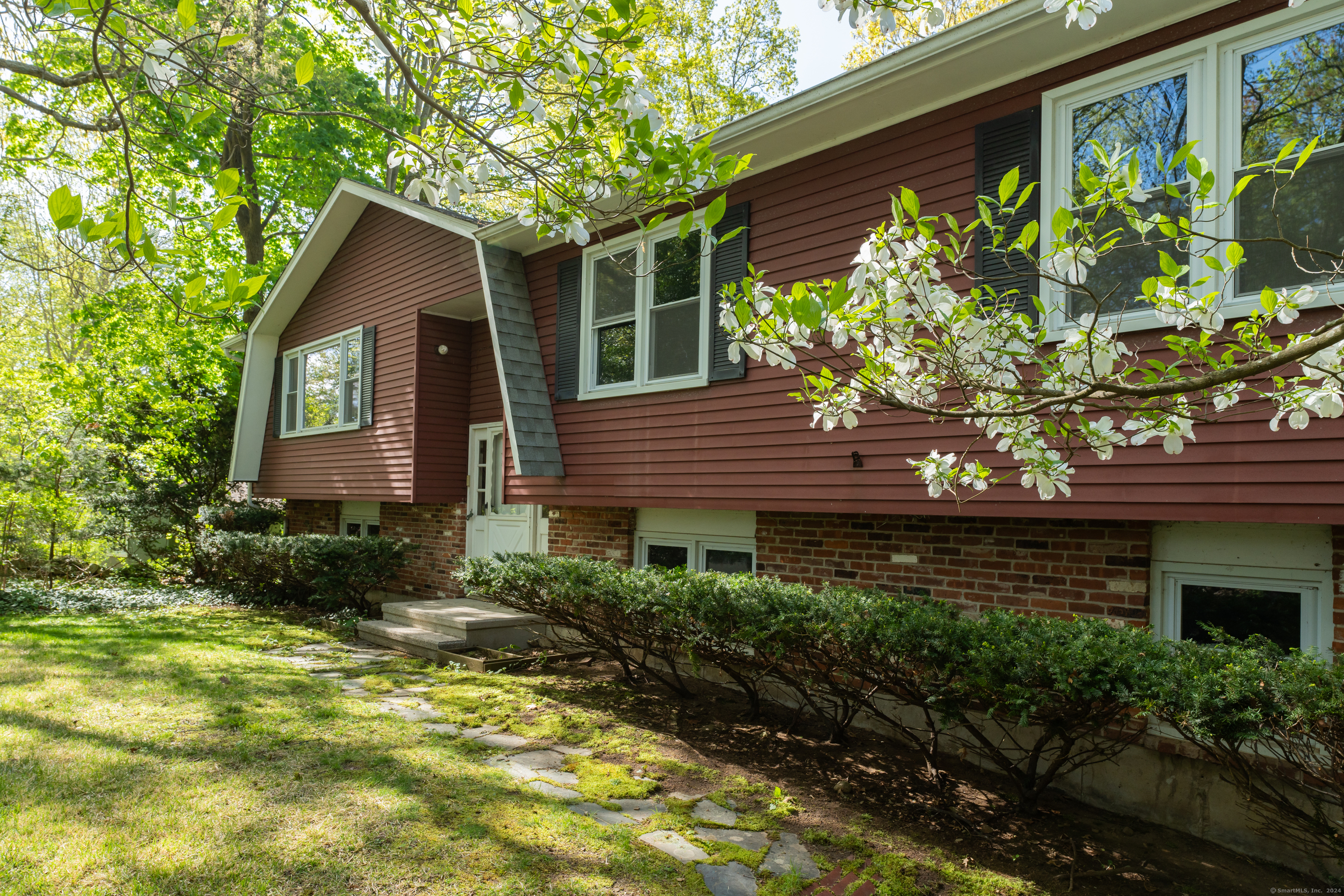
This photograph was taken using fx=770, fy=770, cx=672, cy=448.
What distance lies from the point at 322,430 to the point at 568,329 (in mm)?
5891

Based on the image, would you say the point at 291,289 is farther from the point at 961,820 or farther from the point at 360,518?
the point at 961,820

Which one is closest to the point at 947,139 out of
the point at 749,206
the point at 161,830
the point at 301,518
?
the point at 749,206

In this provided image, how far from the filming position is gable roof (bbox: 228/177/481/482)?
1054 centimetres

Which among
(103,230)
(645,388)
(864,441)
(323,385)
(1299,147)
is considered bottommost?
(864,441)

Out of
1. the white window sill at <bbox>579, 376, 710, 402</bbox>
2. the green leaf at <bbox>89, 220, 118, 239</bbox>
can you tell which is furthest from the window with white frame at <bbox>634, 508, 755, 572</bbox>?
the green leaf at <bbox>89, 220, 118, 239</bbox>

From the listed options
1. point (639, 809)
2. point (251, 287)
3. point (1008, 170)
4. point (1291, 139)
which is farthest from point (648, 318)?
point (251, 287)

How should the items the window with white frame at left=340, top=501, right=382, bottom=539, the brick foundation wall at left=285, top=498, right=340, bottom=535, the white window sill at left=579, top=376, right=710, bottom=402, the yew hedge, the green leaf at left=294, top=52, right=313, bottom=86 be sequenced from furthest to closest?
1. the brick foundation wall at left=285, top=498, right=340, bottom=535
2. the window with white frame at left=340, top=501, right=382, bottom=539
3. the white window sill at left=579, top=376, right=710, bottom=402
4. the yew hedge
5. the green leaf at left=294, top=52, right=313, bottom=86

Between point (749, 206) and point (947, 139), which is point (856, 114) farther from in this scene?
point (749, 206)

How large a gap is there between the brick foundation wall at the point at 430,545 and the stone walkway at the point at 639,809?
13.3 ft

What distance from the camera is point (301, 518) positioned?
1435 centimetres

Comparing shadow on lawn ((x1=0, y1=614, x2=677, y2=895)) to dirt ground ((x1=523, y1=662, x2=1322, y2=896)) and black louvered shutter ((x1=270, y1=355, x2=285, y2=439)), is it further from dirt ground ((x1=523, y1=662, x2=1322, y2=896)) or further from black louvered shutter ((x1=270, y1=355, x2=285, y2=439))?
black louvered shutter ((x1=270, y1=355, x2=285, y2=439))

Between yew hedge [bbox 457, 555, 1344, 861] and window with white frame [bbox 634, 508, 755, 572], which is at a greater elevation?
window with white frame [bbox 634, 508, 755, 572]

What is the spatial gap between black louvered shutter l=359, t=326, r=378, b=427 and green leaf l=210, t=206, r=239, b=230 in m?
8.91

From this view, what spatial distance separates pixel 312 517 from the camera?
1405cm
